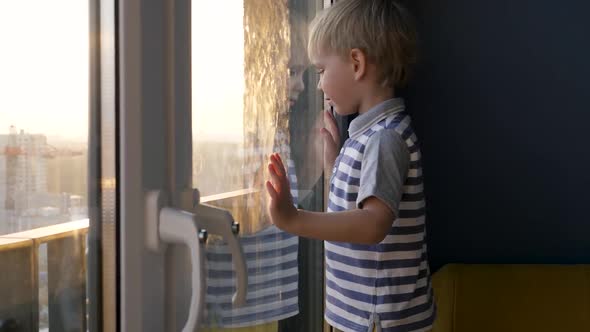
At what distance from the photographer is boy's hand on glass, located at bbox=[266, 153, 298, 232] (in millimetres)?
893

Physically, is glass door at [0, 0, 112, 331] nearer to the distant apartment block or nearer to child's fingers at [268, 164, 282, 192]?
the distant apartment block

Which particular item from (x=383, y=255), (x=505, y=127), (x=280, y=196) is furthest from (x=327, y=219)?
(x=505, y=127)

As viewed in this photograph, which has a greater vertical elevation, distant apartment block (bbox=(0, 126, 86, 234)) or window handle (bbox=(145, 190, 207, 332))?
distant apartment block (bbox=(0, 126, 86, 234))

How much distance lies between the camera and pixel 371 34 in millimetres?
1178

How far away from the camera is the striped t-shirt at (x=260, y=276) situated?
36.4 inches

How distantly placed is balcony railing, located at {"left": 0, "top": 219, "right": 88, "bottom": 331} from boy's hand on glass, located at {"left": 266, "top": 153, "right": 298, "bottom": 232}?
0.29 metres

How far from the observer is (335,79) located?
1207 mm

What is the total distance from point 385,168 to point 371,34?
0.26 metres

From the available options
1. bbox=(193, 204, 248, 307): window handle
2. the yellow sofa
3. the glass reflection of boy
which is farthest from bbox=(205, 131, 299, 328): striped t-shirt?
the yellow sofa

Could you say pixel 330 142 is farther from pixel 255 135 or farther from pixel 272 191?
pixel 272 191

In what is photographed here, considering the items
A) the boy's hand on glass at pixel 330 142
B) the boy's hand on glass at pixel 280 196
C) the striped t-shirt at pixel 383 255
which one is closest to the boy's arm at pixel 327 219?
the boy's hand on glass at pixel 280 196

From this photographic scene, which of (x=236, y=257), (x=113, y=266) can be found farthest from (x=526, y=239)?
(x=113, y=266)

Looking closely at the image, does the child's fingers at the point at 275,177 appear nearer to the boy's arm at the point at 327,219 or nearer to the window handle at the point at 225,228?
the boy's arm at the point at 327,219

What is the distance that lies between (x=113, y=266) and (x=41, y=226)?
0.11 metres
